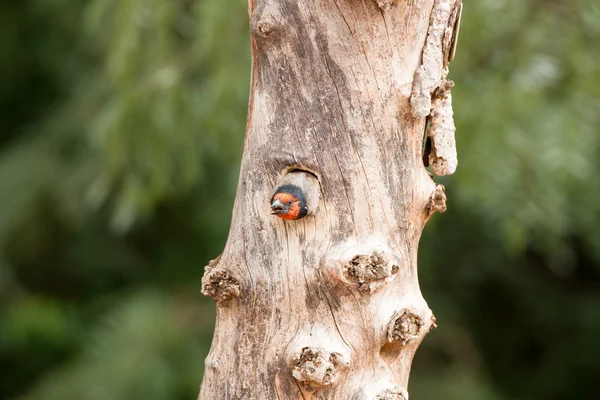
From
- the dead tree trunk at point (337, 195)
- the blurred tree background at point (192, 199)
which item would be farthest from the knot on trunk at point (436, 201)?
the blurred tree background at point (192, 199)

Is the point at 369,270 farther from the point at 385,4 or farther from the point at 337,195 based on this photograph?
the point at 385,4

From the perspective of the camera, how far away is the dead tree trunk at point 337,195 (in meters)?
1.17

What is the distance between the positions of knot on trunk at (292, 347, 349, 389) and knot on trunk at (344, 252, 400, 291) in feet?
0.35

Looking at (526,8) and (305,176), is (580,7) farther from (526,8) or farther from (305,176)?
(305,176)

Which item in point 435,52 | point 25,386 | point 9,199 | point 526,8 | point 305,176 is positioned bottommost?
point 305,176

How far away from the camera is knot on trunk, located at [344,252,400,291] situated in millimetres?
1152

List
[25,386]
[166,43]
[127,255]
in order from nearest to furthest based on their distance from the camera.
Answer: [166,43] < [127,255] < [25,386]

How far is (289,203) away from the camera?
114 cm

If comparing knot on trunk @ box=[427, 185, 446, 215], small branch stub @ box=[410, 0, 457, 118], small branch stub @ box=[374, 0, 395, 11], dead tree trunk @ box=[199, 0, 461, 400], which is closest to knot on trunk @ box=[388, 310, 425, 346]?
dead tree trunk @ box=[199, 0, 461, 400]

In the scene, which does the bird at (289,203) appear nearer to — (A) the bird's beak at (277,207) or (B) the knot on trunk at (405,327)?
(A) the bird's beak at (277,207)

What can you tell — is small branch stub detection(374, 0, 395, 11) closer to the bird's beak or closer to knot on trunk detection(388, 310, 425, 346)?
the bird's beak

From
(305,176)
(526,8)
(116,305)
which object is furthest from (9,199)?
(305,176)

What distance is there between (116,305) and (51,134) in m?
0.95

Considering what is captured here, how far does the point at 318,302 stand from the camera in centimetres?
118
